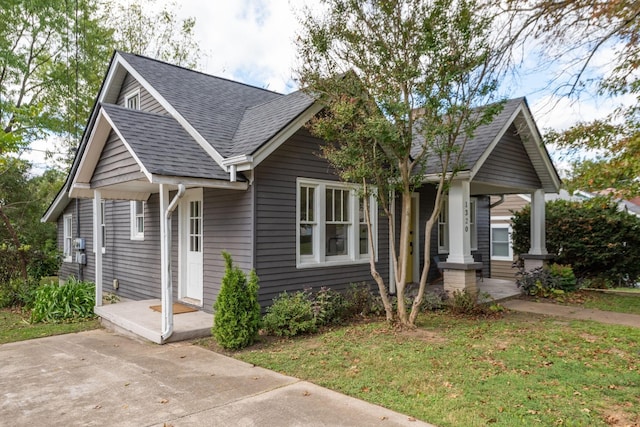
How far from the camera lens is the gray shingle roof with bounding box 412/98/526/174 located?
360 inches

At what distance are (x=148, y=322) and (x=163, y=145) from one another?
308 centimetres

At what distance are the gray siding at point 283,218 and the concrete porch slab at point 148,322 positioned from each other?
1.17 meters

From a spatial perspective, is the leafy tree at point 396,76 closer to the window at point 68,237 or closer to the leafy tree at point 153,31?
the window at point 68,237

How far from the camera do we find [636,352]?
5910 millimetres

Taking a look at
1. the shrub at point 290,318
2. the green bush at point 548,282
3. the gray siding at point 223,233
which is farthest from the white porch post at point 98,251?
the green bush at point 548,282

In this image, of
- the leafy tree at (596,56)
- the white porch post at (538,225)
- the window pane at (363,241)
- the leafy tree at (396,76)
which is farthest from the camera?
the white porch post at (538,225)

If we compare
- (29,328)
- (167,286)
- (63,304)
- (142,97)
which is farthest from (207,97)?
(29,328)

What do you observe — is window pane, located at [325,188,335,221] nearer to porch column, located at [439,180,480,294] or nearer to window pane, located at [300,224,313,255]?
window pane, located at [300,224,313,255]

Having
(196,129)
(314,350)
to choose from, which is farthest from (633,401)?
(196,129)

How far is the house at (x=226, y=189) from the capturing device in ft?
24.5

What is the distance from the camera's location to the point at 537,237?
12.2 metres

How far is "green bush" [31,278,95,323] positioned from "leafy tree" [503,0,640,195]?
384 inches

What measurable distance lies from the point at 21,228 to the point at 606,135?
18657mm

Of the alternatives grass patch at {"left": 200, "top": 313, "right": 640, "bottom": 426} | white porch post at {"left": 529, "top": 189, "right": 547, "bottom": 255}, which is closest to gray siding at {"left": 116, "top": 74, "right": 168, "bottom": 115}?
grass patch at {"left": 200, "top": 313, "right": 640, "bottom": 426}
